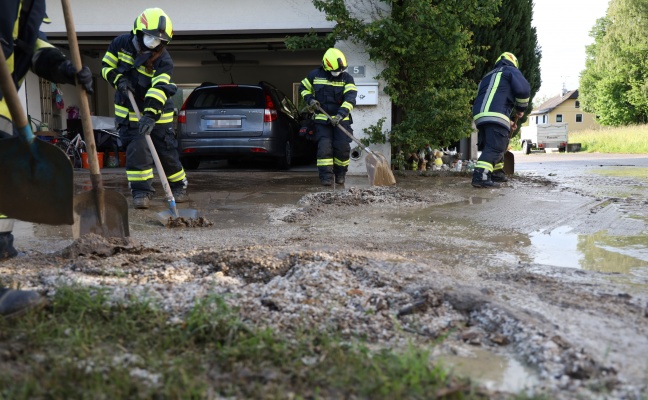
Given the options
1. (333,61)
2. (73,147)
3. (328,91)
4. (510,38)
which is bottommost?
(73,147)

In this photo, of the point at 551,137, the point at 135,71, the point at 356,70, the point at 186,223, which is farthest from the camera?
the point at 551,137

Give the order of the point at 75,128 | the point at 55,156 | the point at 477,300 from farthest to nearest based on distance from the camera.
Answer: the point at 75,128 → the point at 55,156 → the point at 477,300

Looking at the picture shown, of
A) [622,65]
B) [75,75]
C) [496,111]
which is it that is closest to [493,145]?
[496,111]

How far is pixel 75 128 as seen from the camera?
1377 cm

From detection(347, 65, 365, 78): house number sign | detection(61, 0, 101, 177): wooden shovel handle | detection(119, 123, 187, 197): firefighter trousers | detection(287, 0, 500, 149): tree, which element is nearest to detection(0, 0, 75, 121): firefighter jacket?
detection(61, 0, 101, 177): wooden shovel handle

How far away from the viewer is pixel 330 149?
9.03 meters

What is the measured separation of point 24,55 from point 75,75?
318mm

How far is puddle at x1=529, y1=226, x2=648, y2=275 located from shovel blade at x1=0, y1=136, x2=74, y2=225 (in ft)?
9.95

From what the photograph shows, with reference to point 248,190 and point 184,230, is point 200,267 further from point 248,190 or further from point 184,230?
point 248,190

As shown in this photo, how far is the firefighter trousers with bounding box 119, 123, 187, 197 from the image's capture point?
6582 mm

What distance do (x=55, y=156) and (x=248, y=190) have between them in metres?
5.39

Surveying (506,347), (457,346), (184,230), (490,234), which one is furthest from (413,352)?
(184,230)

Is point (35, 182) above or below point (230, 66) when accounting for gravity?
below

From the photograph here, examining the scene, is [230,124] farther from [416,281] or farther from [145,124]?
[416,281]
